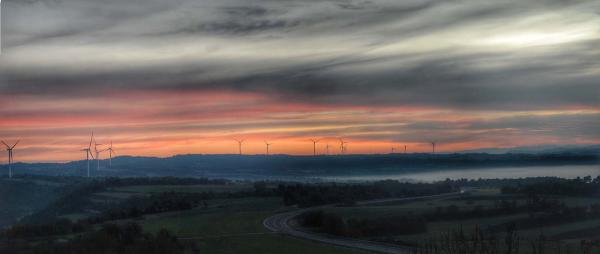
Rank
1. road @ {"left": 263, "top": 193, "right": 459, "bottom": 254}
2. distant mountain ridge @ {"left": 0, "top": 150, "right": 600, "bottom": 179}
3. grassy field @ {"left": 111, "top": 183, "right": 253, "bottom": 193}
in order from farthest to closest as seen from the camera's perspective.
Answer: grassy field @ {"left": 111, "top": 183, "right": 253, "bottom": 193}
distant mountain ridge @ {"left": 0, "top": 150, "right": 600, "bottom": 179}
road @ {"left": 263, "top": 193, "right": 459, "bottom": 254}

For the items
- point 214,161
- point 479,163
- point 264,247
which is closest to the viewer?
point 264,247

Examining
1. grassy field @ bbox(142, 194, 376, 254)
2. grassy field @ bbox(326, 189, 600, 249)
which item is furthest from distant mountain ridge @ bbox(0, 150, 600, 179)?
grassy field @ bbox(142, 194, 376, 254)

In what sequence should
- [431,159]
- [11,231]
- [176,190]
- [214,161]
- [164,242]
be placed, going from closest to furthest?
[164,242], [11,231], [431,159], [176,190], [214,161]

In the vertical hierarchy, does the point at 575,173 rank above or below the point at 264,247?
above

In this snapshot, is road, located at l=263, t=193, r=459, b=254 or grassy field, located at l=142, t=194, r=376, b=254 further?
grassy field, located at l=142, t=194, r=376, b=254

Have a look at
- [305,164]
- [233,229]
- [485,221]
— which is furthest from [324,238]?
[305,164]

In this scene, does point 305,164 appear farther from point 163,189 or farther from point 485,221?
point 485,221

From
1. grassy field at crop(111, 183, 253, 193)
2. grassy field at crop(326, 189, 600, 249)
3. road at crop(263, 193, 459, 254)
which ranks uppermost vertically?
grassy field at crop(111, 183, 253, 193)

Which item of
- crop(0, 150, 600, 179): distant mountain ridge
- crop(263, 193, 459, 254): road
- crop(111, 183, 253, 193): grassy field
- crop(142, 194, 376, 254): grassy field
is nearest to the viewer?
crop(263, 193, 459, 254): road

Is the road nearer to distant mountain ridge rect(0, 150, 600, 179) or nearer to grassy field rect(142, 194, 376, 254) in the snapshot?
grassy field rect(142, 194, 376, 254)

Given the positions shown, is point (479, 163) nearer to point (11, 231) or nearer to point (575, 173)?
point (575, 173)

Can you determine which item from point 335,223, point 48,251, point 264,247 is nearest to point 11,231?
point 48,251
